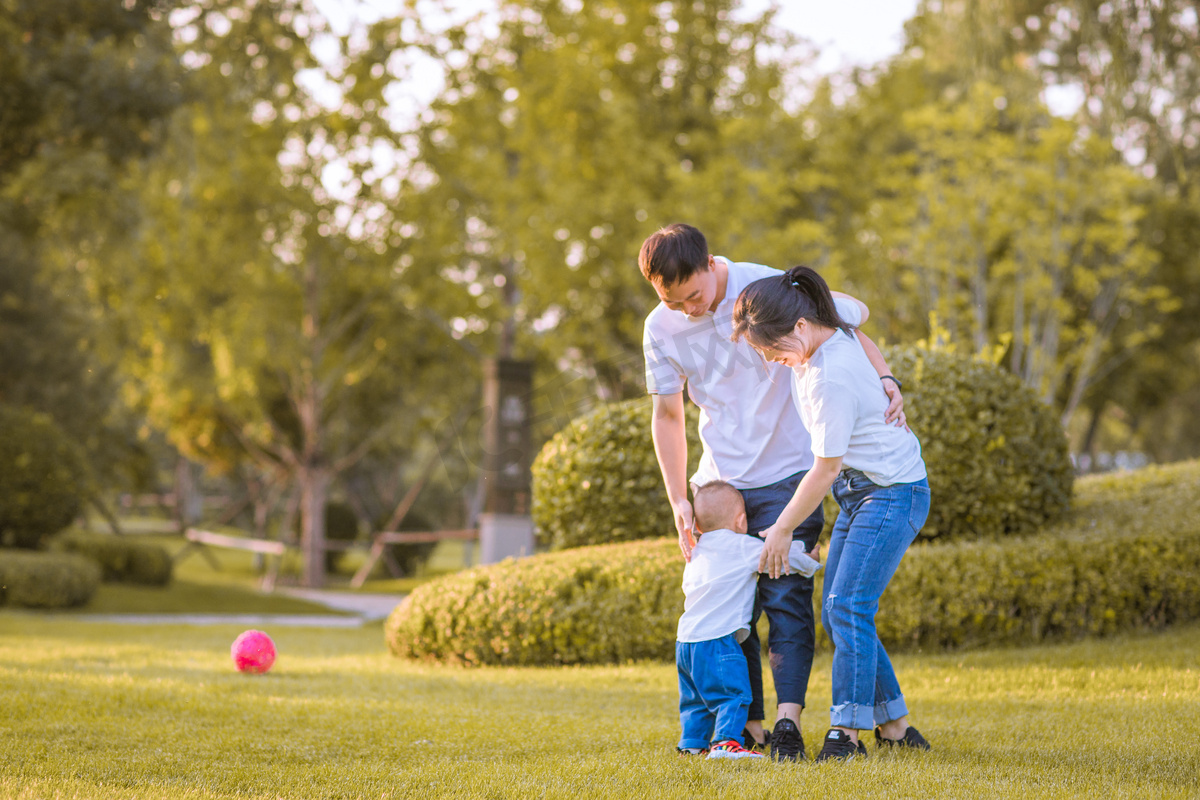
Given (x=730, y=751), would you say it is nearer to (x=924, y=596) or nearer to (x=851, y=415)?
(x=851, y=415)

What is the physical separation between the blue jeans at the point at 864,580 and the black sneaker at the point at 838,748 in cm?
4

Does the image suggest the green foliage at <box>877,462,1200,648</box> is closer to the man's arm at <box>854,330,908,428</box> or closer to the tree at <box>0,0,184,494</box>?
the man's arm at <box>854,330,908,428</box>

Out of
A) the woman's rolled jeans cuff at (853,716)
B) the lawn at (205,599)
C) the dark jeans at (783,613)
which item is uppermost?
the dark jeans at (783,613)

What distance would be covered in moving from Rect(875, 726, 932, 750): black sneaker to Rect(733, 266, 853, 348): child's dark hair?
1.42 m

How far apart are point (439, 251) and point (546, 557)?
1107 cm

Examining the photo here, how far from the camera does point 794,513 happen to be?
10.5 feet

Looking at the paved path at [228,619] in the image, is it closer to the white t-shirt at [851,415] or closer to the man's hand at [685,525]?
the man's hand at [685,525]

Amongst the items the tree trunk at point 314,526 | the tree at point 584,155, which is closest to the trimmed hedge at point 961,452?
the tree at point 584,155

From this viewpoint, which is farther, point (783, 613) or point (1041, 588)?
point (1041, 588)

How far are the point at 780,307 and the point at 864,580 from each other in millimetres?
919

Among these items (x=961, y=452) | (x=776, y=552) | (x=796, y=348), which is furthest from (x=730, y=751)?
(x=961, y=452)

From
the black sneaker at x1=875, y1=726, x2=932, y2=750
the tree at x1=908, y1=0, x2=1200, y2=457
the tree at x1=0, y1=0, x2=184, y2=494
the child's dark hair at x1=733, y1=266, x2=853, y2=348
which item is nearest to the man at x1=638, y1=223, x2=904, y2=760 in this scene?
the child's dark hair at x1=733, y1=266, x2=853, y2=348

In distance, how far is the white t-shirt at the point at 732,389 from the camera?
3.50 meters

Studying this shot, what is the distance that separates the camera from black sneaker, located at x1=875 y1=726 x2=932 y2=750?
3.48 m
